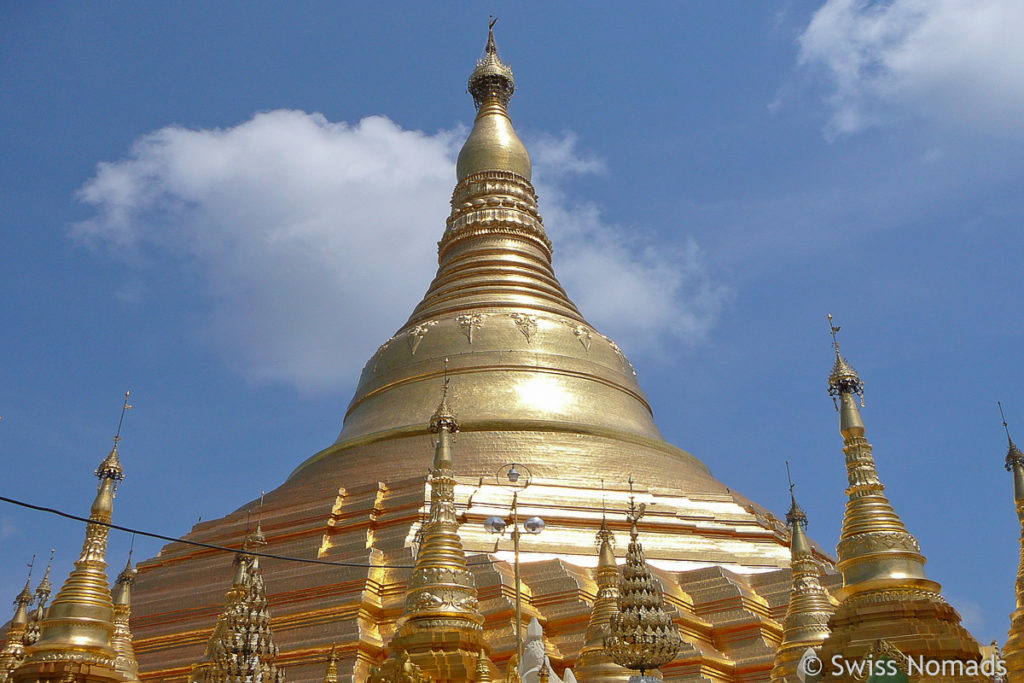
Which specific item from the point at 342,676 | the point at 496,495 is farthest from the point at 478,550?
the point at 342,676

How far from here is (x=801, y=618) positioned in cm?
1116

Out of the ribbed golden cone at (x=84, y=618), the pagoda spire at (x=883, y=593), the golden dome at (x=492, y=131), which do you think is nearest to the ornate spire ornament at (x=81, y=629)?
the ribbed golden cone at (x=84, y=618)

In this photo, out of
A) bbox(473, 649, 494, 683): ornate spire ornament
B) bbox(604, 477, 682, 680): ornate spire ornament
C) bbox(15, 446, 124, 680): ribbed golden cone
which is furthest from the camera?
bbox(15, 446, 124, 680): ribbed golden cone

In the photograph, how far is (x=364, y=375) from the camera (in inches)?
876

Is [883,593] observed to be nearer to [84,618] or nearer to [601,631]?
[601,631]

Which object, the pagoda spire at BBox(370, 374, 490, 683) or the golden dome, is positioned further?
the golden dome

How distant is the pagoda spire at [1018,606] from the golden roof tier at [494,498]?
3828 millimetres

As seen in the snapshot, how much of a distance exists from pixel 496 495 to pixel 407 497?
1460mm

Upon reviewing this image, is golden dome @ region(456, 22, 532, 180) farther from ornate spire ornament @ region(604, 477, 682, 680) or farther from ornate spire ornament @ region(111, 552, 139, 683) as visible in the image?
ornate spire ornament @ region(604, 477, 682, 680)

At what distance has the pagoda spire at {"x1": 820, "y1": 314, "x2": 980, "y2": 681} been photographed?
7.93 meters

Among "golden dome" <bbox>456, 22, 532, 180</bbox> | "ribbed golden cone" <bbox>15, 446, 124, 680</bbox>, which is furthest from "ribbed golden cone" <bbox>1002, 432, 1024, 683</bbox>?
"golden dome" <bbox>456, 22, 532, 180</bbox>

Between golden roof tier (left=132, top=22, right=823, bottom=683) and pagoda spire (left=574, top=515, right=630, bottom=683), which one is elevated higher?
golden roof tier (left=132, top=22, right=823, bottom=683)

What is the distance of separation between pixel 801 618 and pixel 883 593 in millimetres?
3121

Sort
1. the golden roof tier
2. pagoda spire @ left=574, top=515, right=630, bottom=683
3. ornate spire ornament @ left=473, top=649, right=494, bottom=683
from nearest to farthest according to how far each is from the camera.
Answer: ornate spire ornament @ left=473, top=649, right=494, bottom=683 → pagoda spire @ left=574, top=515, right=630, bottom=683 → the golden roof tier
